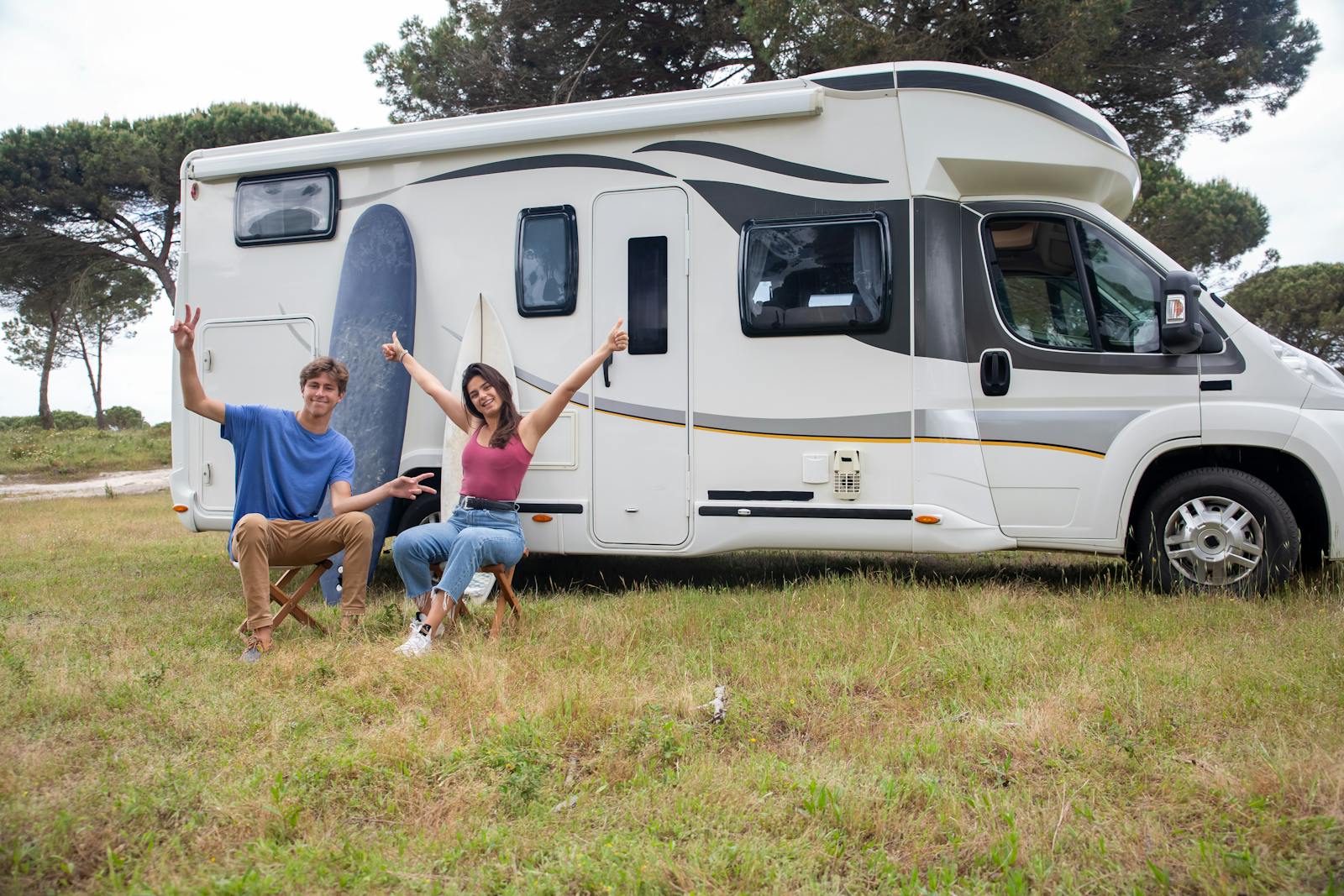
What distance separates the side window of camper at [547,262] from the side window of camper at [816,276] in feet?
3.44

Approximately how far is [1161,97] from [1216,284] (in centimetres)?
1010

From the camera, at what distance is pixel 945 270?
5.54 meters

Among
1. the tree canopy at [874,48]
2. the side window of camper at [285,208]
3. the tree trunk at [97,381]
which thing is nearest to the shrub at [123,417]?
the tree trunk at [97,381]

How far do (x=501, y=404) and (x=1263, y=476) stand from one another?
4.13m

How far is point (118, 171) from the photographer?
63.2 feet

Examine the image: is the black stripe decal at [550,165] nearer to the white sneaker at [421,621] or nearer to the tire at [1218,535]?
the white sneaker at [421,621]

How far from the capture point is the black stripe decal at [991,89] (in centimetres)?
553

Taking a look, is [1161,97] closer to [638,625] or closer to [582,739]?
[638,625]

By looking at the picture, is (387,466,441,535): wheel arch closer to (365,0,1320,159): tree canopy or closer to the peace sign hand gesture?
the peace sign hand gesture

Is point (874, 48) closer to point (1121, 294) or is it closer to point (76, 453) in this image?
point (1121, 294)

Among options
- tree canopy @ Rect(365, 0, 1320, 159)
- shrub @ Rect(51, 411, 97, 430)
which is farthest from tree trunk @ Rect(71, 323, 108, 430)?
tree canopy @ Rect(365, 0, 1320, 159)

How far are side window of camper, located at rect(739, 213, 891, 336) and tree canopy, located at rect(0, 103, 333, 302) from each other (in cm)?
1639

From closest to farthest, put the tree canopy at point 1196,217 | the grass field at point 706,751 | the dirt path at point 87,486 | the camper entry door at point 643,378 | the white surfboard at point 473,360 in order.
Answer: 1. the grass field at point 706,751
2. the camper entry door at point 643,378
3. the white surfboard at point 473,360
4. the tree canopy at point 1196,217
5. the dirt path at point 87,486

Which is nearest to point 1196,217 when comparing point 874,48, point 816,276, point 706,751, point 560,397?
point 874,48
